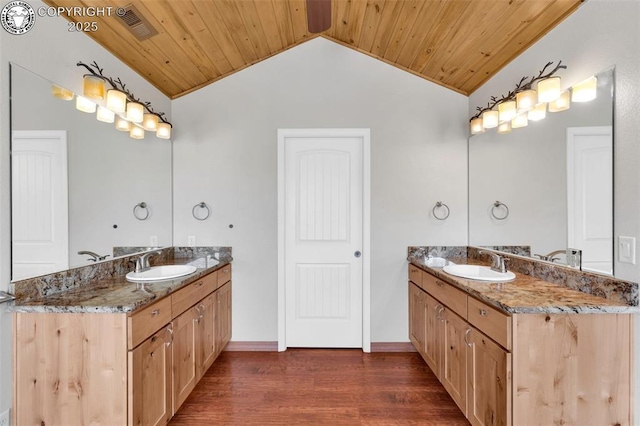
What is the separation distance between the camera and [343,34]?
2781 millimetres

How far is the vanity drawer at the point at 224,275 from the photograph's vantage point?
2648 mm

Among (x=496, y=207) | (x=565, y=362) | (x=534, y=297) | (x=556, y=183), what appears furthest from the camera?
(x=496, y=207)

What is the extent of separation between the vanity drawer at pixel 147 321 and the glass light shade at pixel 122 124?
4.58 ft

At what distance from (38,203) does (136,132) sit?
3.37 feet

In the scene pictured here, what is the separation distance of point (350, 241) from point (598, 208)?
1.84 m

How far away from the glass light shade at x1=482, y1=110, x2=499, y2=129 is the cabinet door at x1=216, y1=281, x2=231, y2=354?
8.89ft

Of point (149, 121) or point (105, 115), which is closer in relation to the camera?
point (105, 115)

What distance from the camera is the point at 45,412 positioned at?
143 centimetres

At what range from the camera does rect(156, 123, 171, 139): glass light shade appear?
2.59 metres

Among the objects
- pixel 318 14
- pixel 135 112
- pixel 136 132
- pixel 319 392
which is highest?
pixel 318 14

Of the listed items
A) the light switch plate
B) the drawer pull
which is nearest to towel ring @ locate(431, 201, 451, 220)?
the drawer pull

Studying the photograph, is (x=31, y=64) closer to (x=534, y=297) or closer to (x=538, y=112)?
(x=534, y=297)

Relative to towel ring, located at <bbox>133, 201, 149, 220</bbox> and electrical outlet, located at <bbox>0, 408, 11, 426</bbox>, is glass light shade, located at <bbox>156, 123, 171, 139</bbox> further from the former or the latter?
electrical outlet, located at <bbox>0, 408, 11, 426</bbox>

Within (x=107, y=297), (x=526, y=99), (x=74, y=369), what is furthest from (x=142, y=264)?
(x=526, y=99)
